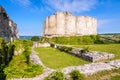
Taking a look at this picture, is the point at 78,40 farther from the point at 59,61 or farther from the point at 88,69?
the point at 88,69

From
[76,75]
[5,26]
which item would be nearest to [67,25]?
[5,26]

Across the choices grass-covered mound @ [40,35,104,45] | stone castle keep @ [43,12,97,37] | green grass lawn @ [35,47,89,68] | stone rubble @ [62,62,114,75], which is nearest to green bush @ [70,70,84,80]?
stone rubble @ [62,62,114,75]

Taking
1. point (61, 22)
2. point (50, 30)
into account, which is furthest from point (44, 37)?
point (61, 22)

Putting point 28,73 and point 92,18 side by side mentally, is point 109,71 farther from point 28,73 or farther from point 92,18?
point 92,18

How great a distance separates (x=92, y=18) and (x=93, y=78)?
170ft

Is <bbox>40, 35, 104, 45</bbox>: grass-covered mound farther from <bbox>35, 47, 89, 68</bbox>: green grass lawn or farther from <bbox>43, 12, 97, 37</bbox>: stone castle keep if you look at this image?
<bbox>35, 47, 89, 68</bbox>: green grass lawn

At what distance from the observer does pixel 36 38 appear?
247 ft

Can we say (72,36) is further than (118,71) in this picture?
Yes

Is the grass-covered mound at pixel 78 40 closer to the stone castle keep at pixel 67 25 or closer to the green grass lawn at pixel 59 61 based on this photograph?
the stone castle keep at pixel 67 25

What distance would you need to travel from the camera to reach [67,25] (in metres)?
61.8

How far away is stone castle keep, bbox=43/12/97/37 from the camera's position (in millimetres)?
61781

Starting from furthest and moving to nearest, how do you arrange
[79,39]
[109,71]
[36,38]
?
[36,38] → [79,39] → [109,71]

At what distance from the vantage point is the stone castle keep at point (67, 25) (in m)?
61.8

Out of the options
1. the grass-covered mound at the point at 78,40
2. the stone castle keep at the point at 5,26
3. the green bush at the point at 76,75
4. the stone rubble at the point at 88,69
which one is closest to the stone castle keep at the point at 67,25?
the grass-covered mound at the point at 78,40
